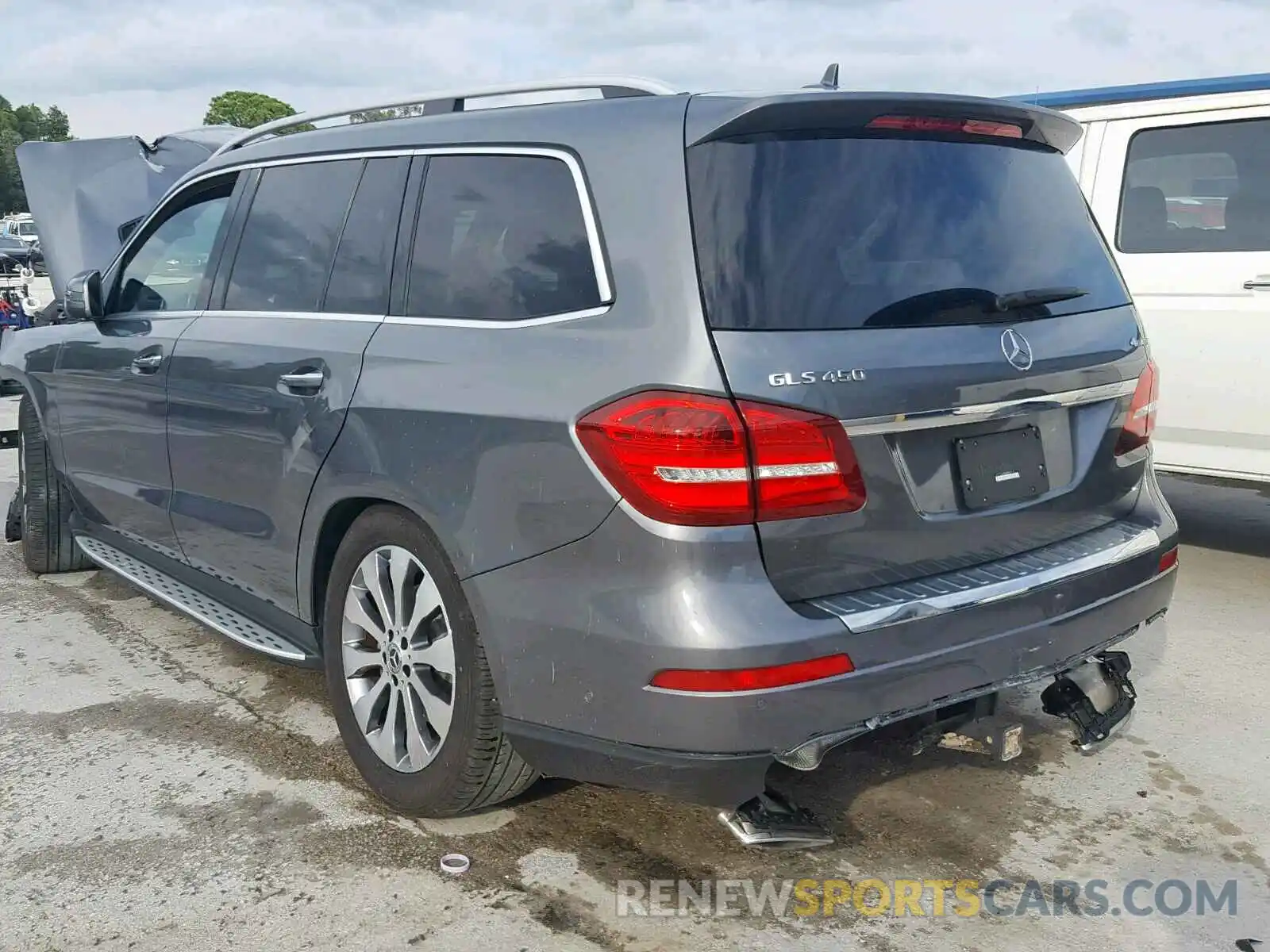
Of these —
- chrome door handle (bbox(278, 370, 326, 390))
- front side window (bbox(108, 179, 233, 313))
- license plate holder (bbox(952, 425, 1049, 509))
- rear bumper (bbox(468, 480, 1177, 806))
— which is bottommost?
rear bumper (bbox(468, 480, 1177, 806))

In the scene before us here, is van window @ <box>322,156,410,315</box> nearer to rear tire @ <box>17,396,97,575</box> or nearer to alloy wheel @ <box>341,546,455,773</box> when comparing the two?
alloy wheel @ <box>341,546,455,773</box>

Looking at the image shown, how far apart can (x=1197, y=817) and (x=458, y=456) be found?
7.03ft

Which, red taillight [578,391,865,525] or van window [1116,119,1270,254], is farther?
van window [1116,119,1270,254]

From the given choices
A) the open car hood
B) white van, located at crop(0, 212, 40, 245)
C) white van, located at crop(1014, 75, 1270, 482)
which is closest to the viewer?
white van, located at crop(1014, 75, 1270, 482)

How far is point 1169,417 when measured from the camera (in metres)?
5.39

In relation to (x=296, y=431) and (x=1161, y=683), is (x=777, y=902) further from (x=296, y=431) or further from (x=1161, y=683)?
(x=1161, y=683)

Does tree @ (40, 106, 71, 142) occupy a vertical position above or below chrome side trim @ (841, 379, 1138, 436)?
above

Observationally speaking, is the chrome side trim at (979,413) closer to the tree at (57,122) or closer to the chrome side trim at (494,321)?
the chrome side trim at (494,321)

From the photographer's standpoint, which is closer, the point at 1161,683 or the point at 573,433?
the point at 573,433

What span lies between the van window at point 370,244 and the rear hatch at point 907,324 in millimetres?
1013

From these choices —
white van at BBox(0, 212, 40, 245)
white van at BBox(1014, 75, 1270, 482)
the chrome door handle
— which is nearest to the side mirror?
the chrome door handle

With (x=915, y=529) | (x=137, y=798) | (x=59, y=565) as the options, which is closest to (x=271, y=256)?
(x=137, y=798)

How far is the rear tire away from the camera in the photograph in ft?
17.4

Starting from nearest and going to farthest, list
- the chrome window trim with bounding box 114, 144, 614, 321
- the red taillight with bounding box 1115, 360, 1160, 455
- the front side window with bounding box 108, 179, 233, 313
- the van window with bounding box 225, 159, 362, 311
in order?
the chrome window trim with bounding box 114, 144, 614, 321 < the red taillight with bounding box 1115, 360, 1160, 455 < the van window with bounding box 225, 159, 362, 311 < the front side window with bounding box 108, 179, 233, 313
